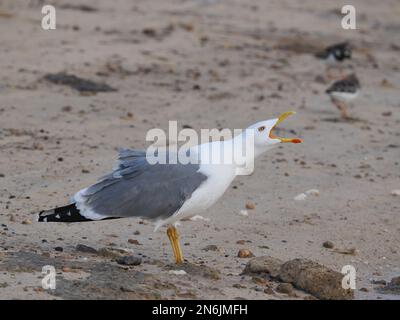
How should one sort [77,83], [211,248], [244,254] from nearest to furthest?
[244,254], [211,248], [77,83]

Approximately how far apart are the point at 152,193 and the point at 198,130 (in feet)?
13.6

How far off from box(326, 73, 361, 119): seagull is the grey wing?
18.9ft

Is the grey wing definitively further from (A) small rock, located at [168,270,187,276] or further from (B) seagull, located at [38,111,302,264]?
(A) small rock, located at [168,270,187,276]

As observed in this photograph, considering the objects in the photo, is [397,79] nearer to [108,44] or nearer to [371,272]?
[108,44]

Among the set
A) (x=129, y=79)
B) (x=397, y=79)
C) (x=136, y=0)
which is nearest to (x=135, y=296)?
(x=129, y=79)

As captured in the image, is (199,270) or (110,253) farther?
(110,253)

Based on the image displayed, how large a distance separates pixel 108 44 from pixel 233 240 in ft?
22.9

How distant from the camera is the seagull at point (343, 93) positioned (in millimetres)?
11802

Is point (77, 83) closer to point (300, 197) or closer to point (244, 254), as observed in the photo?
point (300, 197)

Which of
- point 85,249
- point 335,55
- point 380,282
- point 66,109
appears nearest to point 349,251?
point 380,282

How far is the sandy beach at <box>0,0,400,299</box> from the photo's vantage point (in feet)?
20.4

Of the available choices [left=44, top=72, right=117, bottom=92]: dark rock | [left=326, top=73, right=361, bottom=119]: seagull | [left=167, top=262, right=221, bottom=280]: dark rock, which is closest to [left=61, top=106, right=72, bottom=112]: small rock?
[left=44, top=72, right=117, bottom=92]: dark rock

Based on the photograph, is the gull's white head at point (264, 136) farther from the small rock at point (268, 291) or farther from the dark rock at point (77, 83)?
the dark rock at point (77, 83)

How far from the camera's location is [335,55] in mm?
14227
